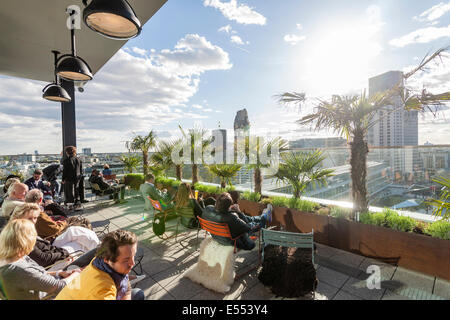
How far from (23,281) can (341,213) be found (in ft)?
13.8

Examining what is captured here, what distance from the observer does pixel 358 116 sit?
11.2ft

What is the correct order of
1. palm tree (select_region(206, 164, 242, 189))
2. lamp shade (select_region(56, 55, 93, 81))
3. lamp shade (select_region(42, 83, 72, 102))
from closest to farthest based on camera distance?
lamp shade (select_region(56, 55, 93, 81)), lamp shade (select_region(42, 83, 72, 102)), palm tree (select_region(206, 164, 242, 189))

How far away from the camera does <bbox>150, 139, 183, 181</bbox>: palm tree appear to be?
7.35 meters

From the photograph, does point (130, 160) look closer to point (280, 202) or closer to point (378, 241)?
point (280, 202)

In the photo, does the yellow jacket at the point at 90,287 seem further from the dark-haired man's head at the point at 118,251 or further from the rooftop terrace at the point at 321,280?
the rooftop terrace at the point at 321,280

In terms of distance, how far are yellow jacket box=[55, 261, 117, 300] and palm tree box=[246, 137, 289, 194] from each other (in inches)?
153

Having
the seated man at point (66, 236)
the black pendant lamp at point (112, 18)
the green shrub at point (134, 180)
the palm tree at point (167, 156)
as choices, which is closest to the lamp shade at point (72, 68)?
the black pendant lamp at point (112, 18)

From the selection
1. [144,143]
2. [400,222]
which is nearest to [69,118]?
[144,143]

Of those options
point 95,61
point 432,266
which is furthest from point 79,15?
point 432,266

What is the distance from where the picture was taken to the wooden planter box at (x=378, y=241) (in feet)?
8.42

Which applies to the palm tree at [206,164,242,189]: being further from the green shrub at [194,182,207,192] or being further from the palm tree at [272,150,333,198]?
the palm tree at [272,150,333,198]

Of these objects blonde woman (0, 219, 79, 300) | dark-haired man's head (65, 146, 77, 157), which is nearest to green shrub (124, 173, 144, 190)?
dark-haired man's head (65, 146, 77, 157)

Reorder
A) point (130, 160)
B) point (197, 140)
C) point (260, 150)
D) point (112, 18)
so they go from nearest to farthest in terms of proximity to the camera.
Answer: point (112, 18) → point (260, 150) → point (197, 140) → point (130, 160)
